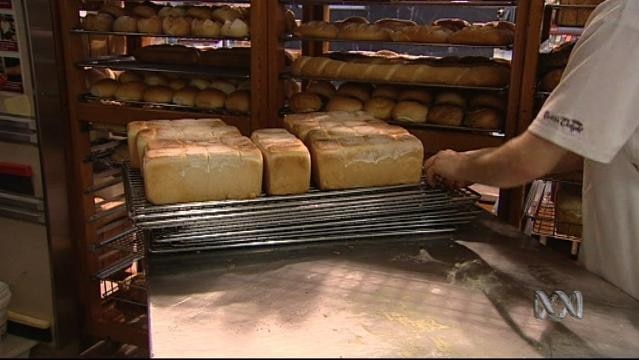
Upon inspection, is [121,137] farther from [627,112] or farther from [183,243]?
[627,112]

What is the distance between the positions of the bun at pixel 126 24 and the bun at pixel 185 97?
0.36m

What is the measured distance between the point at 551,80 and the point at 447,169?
2.74ft

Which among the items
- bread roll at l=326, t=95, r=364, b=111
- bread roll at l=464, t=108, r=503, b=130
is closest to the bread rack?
bread roll at l=464, t=108, r=503, b=130

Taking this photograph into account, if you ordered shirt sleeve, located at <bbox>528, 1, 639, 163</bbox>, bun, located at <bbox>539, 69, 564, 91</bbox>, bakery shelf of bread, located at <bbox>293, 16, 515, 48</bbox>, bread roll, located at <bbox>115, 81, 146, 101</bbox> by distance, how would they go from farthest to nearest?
bread roll, located at <bbox>115, 81, 146, 101</bbox>
bakery shelf of bread, located at <bbox>293, 16, 515, 48</bbox>
bun, located at <bbox>539, 69, 564, 91</bbox>
shirt sleeve, located at <bbox>528, 1, 639, 163</bbox>

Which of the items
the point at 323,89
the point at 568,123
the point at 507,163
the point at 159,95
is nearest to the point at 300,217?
the point at 507,163

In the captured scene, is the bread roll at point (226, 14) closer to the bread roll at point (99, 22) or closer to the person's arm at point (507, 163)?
the bread roll at point (99, 22)

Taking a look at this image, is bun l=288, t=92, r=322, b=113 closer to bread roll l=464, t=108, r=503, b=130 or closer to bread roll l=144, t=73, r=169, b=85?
bread roll l=464, t=108, r=503, b=130

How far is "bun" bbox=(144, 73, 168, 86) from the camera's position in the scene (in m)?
2.93

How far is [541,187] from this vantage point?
8.20ft

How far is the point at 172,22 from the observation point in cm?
270

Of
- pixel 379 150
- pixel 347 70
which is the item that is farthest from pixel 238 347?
pixel 347 70

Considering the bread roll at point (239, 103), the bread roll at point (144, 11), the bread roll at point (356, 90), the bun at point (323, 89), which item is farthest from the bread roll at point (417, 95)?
the bread roll at point (144, 11)

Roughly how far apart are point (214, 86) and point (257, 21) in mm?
504

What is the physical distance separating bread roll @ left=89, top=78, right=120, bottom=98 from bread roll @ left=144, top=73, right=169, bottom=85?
0.50ft
